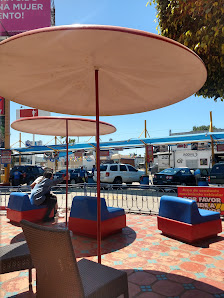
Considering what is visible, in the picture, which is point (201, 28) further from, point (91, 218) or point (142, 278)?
point (91, 218)

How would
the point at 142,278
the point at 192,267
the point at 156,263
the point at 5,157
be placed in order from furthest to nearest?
the point at 5,157, the point at 156,263, the point at 192,267, the point at 142,278

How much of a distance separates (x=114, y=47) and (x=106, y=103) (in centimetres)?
206

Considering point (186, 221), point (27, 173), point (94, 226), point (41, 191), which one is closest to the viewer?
point (186, 221)

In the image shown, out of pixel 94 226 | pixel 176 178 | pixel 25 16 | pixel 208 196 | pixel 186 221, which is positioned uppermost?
pixel 25 16

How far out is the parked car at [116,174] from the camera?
1789 centimetres

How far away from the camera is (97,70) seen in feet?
9.71

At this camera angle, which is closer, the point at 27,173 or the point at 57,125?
the point at 57,125

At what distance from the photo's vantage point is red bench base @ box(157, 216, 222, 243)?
4.77 metres

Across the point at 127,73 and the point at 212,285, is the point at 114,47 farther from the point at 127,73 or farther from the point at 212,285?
the point at 212,285

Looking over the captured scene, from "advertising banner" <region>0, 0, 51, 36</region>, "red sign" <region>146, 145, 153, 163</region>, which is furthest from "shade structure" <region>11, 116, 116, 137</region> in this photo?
"advertising banner" <region>0, 0, 51, 36</region>

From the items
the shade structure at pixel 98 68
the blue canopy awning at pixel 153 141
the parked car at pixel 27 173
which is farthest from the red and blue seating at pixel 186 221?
the parked car at pixel 27 173

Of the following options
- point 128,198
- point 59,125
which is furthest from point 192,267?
point 128,198

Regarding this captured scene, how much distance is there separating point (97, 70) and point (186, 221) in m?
3.68

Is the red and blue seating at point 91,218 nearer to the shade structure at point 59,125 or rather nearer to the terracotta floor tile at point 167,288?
the shade structure at point 59,125
